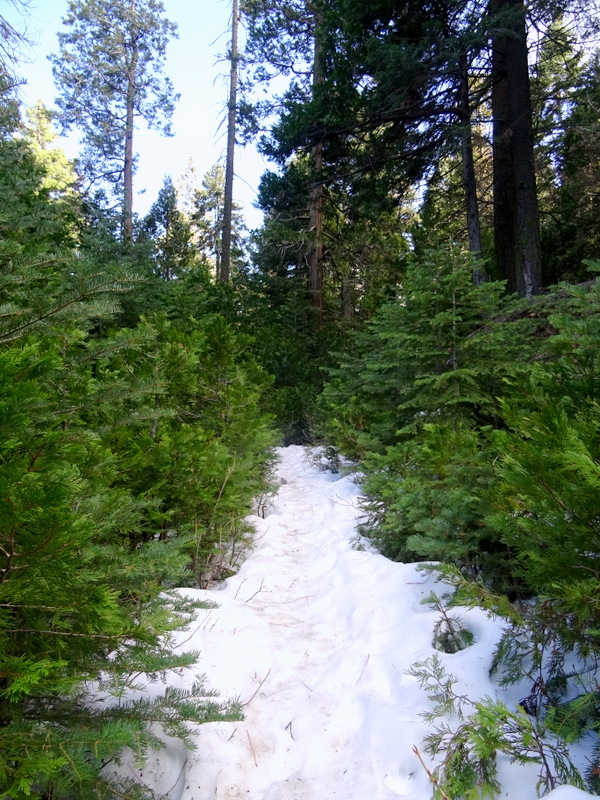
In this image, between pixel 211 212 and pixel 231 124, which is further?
pixel 211 212

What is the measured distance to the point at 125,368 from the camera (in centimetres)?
333

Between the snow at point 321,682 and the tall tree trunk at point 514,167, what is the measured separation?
636 centimetres

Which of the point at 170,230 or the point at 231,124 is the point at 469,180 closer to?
the point at 231,124

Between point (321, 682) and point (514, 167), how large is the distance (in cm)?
894

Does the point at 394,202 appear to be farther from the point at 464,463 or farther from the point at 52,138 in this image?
the point at 52,138

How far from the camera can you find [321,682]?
2639 millimetres

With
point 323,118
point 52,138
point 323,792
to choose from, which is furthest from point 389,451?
point 52,138

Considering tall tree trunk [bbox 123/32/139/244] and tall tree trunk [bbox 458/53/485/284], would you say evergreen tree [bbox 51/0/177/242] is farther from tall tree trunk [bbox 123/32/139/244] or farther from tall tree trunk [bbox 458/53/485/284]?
tall tree trunk [bbox 458/53/485/284]

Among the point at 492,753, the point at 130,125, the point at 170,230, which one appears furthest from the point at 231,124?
the point at 492,753

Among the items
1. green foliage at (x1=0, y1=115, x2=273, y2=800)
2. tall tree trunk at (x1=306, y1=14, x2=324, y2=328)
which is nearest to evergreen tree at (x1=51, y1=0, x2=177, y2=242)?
tall tree trunk at (x1=306, y1=14, x2=324, y2=328)

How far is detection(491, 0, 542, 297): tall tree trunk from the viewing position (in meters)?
8.02

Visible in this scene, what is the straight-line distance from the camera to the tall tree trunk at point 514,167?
26.3 ft

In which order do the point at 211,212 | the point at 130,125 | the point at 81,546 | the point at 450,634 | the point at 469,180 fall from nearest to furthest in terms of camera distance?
the point at 81,546 < the point at 450,634 < the point at 469,180 < the point at 130,125 < the point at 211,212

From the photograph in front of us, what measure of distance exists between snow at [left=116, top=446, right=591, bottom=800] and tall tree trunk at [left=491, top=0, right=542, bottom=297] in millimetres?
6357
